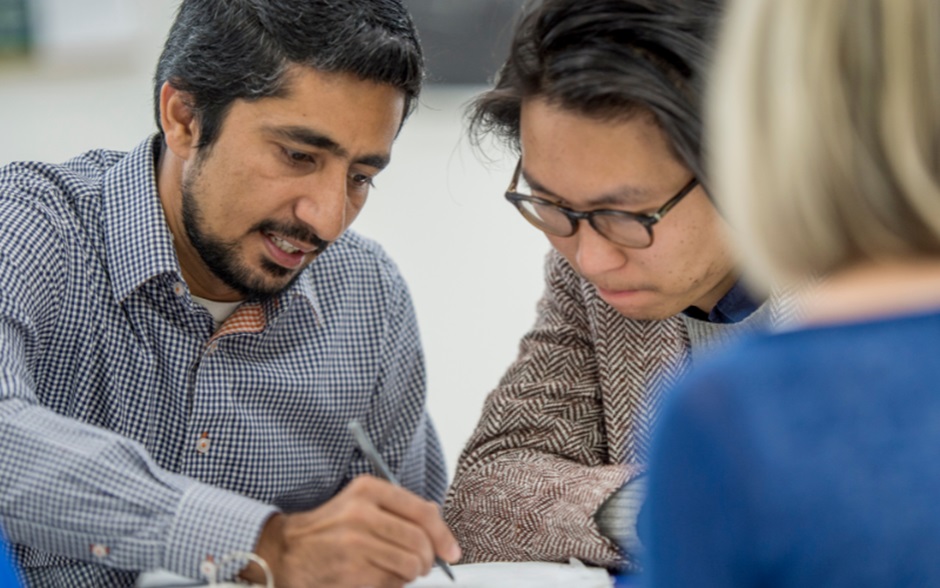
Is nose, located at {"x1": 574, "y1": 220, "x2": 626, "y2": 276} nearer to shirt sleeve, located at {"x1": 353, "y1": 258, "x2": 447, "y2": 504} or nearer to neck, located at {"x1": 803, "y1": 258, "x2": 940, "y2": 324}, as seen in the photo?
shirt sleeve, located at {"x1": 353, "y1": 258, "x2": 447, "y2": 504}

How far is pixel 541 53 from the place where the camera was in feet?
5.02

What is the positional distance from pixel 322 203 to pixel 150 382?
352mm

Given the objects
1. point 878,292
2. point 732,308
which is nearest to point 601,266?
point 732,308

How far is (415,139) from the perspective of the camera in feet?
11.1

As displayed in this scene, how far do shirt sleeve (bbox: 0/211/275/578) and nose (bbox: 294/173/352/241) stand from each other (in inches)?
18.2

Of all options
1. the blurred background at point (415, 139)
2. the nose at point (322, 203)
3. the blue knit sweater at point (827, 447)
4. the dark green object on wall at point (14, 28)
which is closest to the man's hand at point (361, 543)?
the nose at point (322, 203)

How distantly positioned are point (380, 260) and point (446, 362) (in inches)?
46.7

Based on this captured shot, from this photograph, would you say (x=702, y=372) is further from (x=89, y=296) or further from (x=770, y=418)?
(x=89, y=296)

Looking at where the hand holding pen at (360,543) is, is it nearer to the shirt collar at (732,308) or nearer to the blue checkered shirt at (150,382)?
the blue checkered shirt at (150,382)

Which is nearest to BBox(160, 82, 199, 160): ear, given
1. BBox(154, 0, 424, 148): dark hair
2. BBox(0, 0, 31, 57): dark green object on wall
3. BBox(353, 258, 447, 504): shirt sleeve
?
BBox(154, 0, 424, 148): dark hair

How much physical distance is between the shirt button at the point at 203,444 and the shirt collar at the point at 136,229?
228mm

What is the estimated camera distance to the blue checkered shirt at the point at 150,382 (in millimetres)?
1372

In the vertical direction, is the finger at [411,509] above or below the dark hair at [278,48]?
below

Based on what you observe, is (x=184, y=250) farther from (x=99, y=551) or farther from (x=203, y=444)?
(x=99, y=551)
